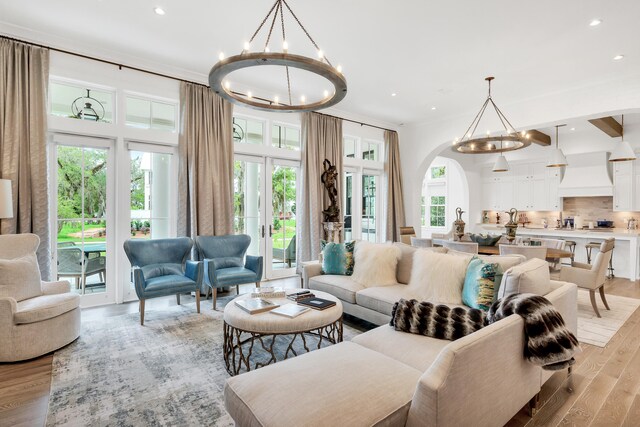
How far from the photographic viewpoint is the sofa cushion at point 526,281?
2.19 metres

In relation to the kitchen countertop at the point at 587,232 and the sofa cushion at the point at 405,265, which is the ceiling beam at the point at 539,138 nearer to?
the kitchen countertop at the point at 587,232

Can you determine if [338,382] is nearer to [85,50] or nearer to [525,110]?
[85,50]

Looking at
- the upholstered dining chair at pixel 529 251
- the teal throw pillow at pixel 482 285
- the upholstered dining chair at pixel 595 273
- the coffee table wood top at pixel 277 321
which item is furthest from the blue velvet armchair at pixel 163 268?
the upholstered dining chair at pixel 595 273

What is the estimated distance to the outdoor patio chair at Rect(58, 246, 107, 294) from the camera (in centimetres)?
409

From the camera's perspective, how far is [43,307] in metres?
2.85

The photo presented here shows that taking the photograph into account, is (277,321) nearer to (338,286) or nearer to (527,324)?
(338,286)

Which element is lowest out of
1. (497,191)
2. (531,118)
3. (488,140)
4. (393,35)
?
(497,191)

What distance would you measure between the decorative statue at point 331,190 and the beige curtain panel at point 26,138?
408 cm

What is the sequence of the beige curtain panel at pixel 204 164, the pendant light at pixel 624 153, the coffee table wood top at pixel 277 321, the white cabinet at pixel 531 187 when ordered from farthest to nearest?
the white cabinet at pixel 531 187
the pendant light at pixel 624 153
the beige curtain panel at pixel 204 164
the coffee table wood top at pixel 277 321

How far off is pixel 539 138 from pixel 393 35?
18.6 ft

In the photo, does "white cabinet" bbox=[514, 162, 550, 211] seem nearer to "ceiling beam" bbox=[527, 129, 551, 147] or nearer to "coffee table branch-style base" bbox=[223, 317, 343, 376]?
"ceiling beam" bbox=[527, 129, 551, 147]

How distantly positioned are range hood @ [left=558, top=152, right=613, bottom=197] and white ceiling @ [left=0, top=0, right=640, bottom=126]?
3070 millimetres

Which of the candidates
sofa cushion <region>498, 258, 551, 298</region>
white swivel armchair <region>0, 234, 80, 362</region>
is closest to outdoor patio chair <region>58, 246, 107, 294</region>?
white swivel armchair <region>0, 234, 80, 362</region>

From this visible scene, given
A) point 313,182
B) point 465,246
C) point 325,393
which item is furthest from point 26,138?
point 465,246
